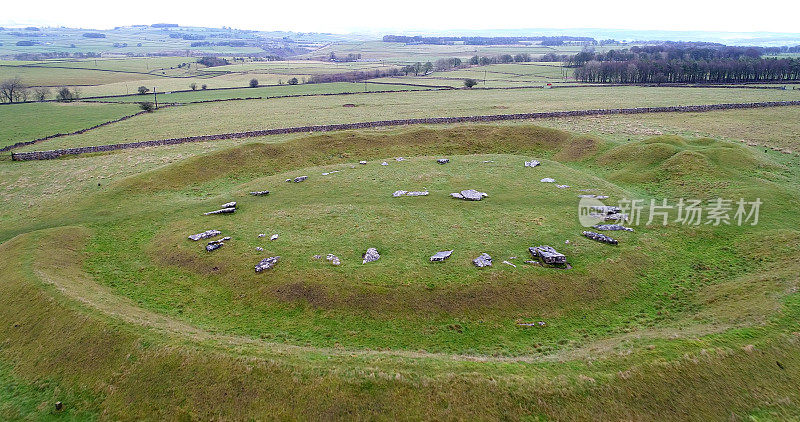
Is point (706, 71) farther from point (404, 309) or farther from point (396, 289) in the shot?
point (404, 309)

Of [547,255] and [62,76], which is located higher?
[62,76]

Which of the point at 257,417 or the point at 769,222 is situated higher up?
the point at 769,222

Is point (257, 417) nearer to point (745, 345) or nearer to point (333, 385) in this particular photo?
point (333, 385)

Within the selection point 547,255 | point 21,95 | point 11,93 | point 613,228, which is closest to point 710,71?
point 613,228

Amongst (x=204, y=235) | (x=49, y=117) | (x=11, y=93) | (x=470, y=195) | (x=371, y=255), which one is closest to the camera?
(x=371, y=255)

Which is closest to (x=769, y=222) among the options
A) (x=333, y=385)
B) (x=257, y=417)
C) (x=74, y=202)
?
(x=333, y=385)

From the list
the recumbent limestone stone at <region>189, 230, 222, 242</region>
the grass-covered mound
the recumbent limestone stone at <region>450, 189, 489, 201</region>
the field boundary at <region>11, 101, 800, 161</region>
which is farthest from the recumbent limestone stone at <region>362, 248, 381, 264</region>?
the field boundary at <region>11, 101, 800, 161</region>

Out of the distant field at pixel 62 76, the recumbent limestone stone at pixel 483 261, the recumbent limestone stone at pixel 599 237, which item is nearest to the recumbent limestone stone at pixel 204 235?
the recumbent limestone stone at pixel 483 261
